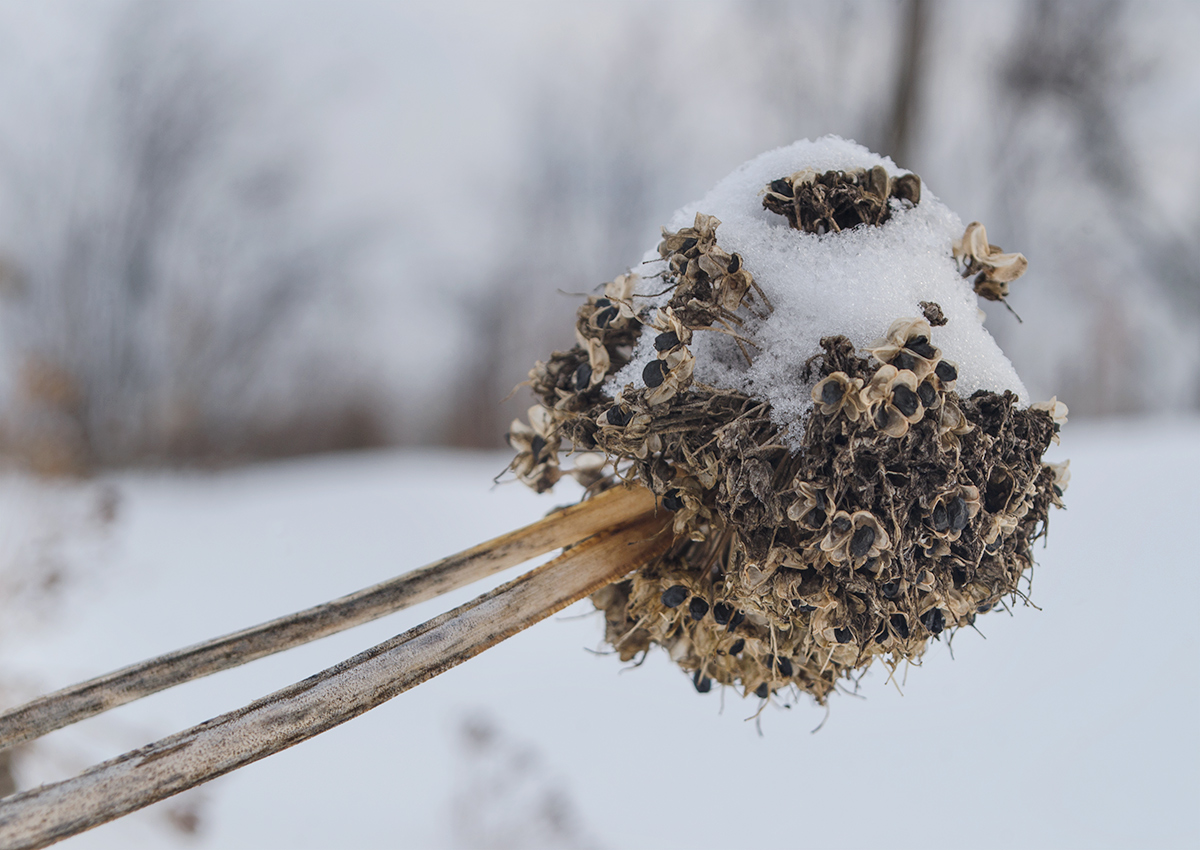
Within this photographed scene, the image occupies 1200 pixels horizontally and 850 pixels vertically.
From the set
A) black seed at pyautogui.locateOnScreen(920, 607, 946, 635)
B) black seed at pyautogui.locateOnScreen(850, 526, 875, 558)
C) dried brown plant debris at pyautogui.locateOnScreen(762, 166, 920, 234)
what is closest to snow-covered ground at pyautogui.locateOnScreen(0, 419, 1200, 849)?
black seed at pyautogui.locateOnScreen(920, 607, 946, 635)

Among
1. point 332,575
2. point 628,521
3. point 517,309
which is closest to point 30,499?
point 332,575

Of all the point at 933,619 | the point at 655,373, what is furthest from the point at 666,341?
the point at 933,619

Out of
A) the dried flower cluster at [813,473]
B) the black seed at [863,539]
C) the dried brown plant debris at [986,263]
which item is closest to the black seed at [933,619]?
the dried flower cluster at [813,473]

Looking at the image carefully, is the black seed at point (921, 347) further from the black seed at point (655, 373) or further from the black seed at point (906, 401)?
the black seed at point (655, 373)

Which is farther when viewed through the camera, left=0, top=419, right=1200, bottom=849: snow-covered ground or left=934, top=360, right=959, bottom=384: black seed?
left=0, top=419, right=1200, bottom=849: snow-covered ground

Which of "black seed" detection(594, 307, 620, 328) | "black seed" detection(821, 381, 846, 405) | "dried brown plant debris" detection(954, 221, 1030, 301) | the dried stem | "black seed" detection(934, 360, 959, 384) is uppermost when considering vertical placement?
"black seed" detection(594, 307, 620, 328)

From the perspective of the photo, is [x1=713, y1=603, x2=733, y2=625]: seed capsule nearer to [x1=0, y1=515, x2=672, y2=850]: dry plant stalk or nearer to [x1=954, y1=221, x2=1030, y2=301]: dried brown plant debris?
[x1=0, y1=515, x2=672, y2=850]: dry plant stalk

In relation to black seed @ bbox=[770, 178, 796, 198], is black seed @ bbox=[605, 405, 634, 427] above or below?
below
